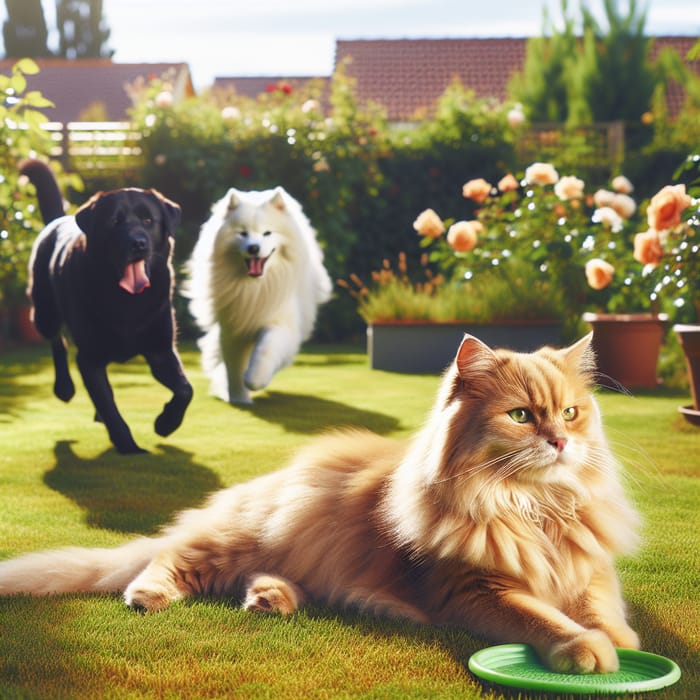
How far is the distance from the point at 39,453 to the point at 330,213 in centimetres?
655

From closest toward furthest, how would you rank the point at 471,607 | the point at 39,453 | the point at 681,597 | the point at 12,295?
the point at 471,607
the point at 681,597
the point at 39,453
the point at 12,295

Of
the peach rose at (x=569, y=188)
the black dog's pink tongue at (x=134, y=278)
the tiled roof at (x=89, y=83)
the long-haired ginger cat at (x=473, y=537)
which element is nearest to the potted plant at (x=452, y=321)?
the peach rose at (x=569, y=188)

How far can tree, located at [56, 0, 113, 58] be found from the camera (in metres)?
34.7

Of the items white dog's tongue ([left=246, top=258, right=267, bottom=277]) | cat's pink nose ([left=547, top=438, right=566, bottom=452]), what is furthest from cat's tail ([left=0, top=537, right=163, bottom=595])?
white dog's tongue ([left=246, top=258, right=267, bottom=277])

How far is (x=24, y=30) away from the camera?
3350cm

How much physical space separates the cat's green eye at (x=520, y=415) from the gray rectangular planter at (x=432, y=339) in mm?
5455

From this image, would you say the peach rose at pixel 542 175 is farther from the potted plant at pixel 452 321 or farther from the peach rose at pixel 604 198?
the potted plant at pixel 452 321

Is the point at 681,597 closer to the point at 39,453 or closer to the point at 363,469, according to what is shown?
the point at 363,469

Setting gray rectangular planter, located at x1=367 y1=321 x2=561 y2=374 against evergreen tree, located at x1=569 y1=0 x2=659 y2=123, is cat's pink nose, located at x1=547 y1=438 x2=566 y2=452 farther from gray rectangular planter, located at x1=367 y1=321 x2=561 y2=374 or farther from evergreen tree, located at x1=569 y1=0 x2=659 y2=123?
evergreen tree, located at x1=569 y1=0 x2=659 y2=123

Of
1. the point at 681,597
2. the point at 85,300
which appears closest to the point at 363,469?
the point at 681,597

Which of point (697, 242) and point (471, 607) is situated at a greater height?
point (697, 242)

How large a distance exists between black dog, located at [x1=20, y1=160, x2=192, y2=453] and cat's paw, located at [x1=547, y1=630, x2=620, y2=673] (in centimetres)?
281

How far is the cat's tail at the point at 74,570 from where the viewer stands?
8.02ft

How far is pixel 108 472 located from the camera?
13.5 feet
